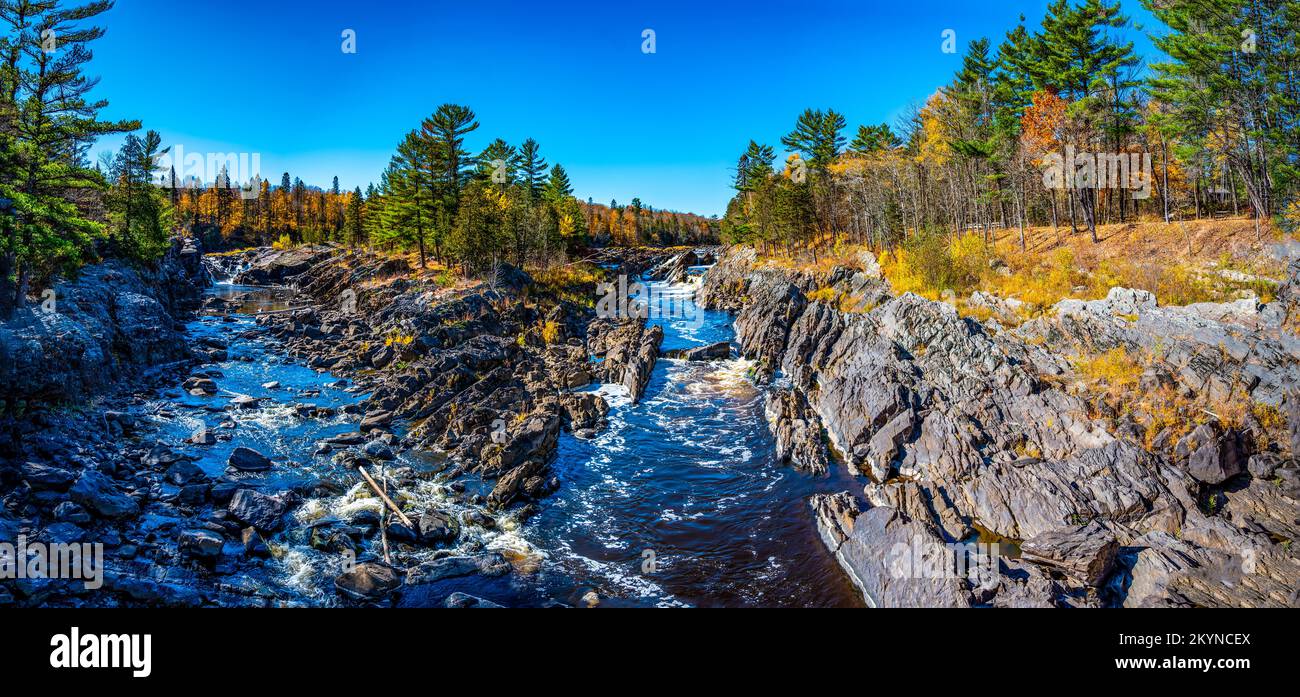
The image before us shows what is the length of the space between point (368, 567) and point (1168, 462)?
2473cm

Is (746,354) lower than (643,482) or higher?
higher

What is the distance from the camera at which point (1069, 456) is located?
1781 cm

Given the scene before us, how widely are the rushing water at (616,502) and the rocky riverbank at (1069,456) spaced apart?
189 cm

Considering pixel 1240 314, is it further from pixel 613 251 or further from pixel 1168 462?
pixel 613 251

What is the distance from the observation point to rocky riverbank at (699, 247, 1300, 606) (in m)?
13.6

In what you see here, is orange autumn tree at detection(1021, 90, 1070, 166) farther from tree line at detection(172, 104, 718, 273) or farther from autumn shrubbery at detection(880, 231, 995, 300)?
tree line at detection(172, 104, 718, 273)

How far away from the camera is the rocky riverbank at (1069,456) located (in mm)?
13594

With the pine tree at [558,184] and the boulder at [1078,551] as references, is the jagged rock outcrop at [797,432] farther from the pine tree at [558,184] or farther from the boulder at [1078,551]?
the pine tree at [558,184]

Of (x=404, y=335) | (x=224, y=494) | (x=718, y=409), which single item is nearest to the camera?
(x=224, y=494)

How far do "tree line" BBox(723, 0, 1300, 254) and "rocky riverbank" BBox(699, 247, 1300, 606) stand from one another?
1309cm
